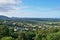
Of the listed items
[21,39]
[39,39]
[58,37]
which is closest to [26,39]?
[21,39]

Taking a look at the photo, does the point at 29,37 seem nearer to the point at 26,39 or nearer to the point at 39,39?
the point at 26,39

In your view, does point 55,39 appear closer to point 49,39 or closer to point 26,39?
point 49,39

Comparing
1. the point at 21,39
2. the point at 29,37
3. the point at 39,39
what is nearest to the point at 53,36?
Result: the point at 39,39

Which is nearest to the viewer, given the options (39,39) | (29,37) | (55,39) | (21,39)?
(55,39)

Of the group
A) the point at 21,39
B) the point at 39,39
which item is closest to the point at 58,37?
the point at 39,39

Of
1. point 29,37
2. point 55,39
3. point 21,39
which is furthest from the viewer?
point 29,37

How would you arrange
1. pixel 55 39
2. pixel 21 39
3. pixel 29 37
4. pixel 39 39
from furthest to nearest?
pixel 29 37 → pixel 21 39 → pixel 39 39 → pixel 55 39

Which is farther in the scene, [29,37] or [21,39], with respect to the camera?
[29,37]

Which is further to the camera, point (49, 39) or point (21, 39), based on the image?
point (21, 39)
